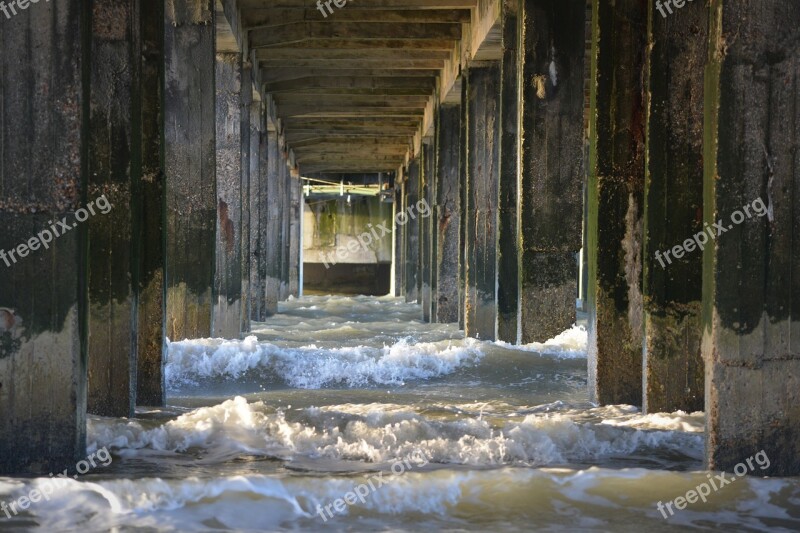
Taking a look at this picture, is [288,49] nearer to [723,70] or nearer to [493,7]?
[493,7]

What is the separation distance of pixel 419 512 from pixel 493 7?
30.0 feet

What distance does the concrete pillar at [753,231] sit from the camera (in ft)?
17.3

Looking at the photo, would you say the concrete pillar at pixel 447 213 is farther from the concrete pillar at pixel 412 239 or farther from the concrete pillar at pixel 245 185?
the concrete pillar at pixel 412 239

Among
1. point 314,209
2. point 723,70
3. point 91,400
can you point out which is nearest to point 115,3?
point 91,400

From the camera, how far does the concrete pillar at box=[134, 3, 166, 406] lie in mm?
7766

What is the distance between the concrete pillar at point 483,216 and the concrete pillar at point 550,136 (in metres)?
3.56

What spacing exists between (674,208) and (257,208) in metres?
12.5

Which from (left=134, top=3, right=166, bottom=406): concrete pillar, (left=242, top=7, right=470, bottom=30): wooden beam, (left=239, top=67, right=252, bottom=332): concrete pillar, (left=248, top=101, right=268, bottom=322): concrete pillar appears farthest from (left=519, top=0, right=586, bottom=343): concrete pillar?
(left=248, top=101, right=268, bottom=322): concrete pillar

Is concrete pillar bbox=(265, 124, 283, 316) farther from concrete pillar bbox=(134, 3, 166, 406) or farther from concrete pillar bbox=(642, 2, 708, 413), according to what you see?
concrete pillar bbox=(642, 2, 708, 413)

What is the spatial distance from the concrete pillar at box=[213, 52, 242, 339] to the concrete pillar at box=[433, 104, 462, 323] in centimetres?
519

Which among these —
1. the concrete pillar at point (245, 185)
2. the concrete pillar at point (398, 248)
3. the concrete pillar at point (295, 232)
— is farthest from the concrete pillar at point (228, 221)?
the concrete pillar at point (398, 248)

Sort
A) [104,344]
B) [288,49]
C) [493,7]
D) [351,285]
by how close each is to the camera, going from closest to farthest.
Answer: [104,344]
[493,7]
[288,49]
[351,285]

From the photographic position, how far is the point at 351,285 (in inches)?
1821

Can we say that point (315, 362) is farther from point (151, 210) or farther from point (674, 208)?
point (674, 208)
